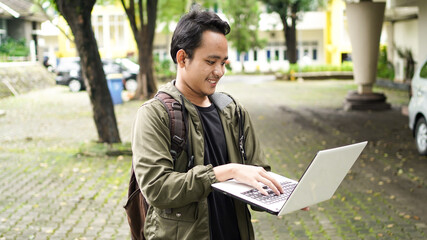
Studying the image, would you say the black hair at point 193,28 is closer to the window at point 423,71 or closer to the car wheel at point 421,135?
the car wheel at point 421,135

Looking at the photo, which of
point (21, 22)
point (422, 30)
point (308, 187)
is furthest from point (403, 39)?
point (308, 187)

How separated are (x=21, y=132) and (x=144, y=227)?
44.9 ft

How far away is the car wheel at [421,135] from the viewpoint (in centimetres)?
1071

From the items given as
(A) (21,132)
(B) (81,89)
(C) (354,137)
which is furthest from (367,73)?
(B) (81,89)

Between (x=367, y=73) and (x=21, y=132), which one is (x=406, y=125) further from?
(x=21, y=132)

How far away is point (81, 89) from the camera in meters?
32.0

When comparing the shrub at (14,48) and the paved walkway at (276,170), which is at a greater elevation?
the shrub at (14,48)

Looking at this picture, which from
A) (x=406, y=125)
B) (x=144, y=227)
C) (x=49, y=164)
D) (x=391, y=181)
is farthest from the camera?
(x=406, y=125)

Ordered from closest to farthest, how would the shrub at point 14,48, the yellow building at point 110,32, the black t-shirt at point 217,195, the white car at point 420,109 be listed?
the black t-shirt at point 217,195, the white car at point 420,109, the shrub at point 14,48, the yellow building at point 110,32

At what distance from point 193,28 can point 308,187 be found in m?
0.82

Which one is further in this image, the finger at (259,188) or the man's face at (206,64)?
the man's face at (206,64)

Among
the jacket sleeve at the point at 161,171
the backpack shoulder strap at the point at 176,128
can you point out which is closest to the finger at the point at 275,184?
the jacket sleeve at the point at 161,171

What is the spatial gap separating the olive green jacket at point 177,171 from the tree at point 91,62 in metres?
9.58

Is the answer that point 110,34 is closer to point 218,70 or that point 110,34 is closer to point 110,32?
point 110,32
